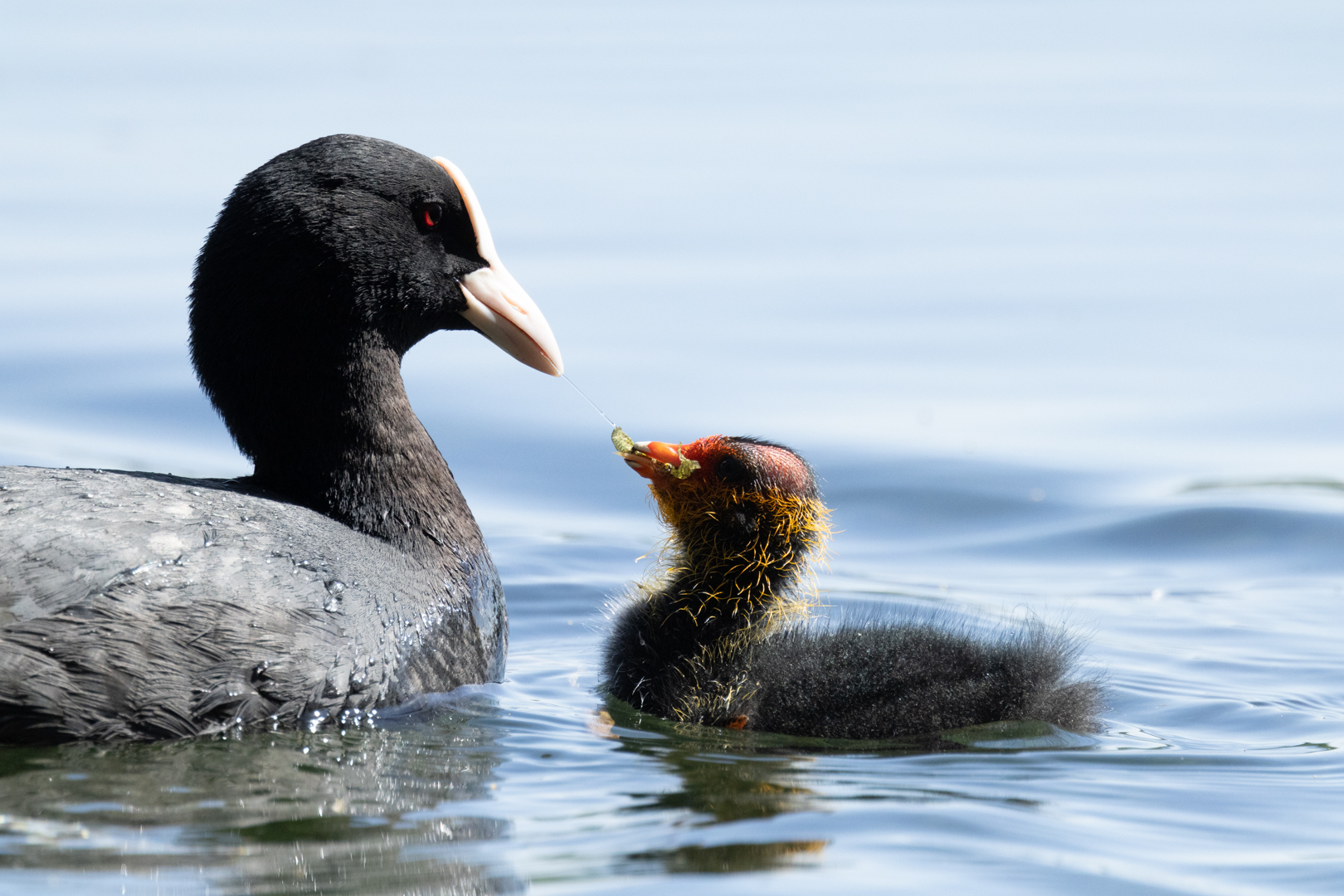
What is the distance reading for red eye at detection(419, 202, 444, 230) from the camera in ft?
19.3

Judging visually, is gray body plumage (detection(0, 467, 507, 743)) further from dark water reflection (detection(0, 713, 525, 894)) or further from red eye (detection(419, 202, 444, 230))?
red eye (detection(419, 202, 444, 230))

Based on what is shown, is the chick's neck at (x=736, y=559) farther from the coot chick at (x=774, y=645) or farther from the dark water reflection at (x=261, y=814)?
the dark water reflection at (x=261, y=814)

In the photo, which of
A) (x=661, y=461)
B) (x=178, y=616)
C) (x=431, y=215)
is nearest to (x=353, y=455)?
(x=431, y=215)

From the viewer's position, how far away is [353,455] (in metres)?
5.73

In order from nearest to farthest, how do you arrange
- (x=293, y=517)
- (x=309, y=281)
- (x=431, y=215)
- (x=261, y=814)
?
1. (x=261, y=814)
2. (x=293, y=517)
3. (x=309, y=281)
4. (x=431, y=215)

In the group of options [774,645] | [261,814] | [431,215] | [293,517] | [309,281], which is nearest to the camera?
[261,814]

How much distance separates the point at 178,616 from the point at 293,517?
739 mm

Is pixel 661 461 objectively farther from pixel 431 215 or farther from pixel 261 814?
pixel 261 814

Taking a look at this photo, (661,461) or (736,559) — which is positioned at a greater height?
(661,461)

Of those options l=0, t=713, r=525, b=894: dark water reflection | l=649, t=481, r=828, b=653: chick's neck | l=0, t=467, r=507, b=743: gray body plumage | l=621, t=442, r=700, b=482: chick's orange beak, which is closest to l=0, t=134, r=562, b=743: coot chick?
l=0, t=467, r=507, b=743: gray body plumage

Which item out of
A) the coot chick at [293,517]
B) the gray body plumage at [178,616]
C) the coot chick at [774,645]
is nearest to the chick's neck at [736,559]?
the coot chick at [774,645]

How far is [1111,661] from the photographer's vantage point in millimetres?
6602

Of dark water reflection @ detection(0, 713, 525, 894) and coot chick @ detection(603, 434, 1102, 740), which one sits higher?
coot chick @ detection(603, 434, 1102, 740)

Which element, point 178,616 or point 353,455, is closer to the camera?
point 178,616
